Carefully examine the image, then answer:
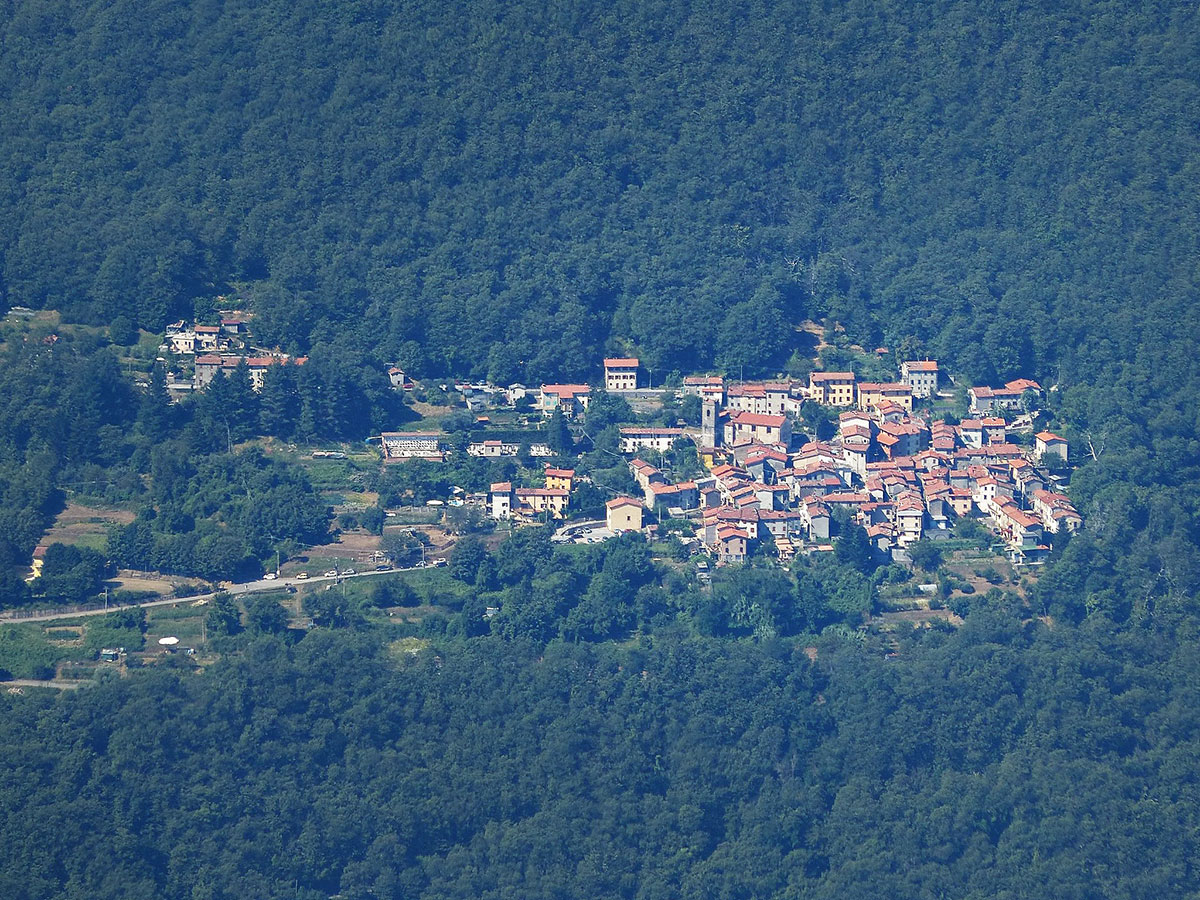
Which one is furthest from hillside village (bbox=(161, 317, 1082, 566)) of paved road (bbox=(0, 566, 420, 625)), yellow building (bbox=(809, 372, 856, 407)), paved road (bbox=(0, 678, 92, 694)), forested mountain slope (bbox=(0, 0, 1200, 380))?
paved road (bbox=(0, 678, 92, 694))

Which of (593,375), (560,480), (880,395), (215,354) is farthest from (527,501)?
(880,395)

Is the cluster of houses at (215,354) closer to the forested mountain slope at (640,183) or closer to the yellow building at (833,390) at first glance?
the forested mountain slope at (640,183)

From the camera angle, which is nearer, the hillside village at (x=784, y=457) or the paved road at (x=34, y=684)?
the paved road at (x=34, y=684)

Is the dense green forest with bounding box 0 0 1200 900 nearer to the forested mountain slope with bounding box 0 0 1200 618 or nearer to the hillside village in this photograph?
the forested mountain slope with bounding box 0 0 1200 618

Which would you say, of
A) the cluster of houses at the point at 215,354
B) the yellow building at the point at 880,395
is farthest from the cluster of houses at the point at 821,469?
the cluster of houses at the point at 215,354

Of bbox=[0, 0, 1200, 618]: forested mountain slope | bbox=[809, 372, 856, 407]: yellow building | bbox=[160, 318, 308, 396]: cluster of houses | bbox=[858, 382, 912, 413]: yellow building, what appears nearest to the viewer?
bbox=[160, 318, 308, 396]: cluster of houses

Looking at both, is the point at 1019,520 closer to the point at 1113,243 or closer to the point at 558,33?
the point at 1113,243

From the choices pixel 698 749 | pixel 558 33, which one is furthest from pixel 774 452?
pixel 558 33
